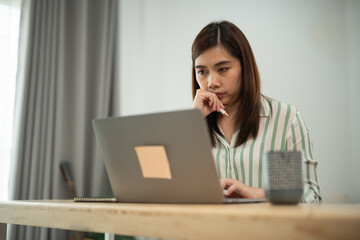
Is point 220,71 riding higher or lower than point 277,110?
higher

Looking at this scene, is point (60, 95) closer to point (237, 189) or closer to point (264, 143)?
point (264, 143)

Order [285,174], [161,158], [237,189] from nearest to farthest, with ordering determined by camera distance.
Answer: [285,174], [161,158], [237,189]

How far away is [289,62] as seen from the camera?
2242 mm

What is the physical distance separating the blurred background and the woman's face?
0.83 meters

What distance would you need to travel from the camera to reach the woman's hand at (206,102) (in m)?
1.42

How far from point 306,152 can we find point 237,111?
1.15ft

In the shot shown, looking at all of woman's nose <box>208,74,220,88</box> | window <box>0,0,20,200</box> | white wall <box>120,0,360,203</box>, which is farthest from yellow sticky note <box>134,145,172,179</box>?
window <box>0,0,20,200</box>

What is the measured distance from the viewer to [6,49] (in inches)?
95.9

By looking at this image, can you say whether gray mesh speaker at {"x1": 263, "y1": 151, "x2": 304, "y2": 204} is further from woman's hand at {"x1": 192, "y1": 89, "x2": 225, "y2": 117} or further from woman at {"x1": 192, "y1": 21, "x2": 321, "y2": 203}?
woman's hand at {"x1": 192, "y1": 89, "x2": 225, "y2": 117}

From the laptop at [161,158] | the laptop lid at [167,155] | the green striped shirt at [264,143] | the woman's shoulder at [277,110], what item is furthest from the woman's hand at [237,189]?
the woman's shoulder at [277,110]

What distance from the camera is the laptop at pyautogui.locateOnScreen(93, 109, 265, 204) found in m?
0.74

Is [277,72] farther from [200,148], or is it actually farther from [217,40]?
[200,148]

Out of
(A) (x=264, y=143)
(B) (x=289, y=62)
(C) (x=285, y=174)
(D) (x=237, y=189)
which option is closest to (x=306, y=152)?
(A) (x=264, y=143)

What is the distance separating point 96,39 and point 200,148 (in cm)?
228
